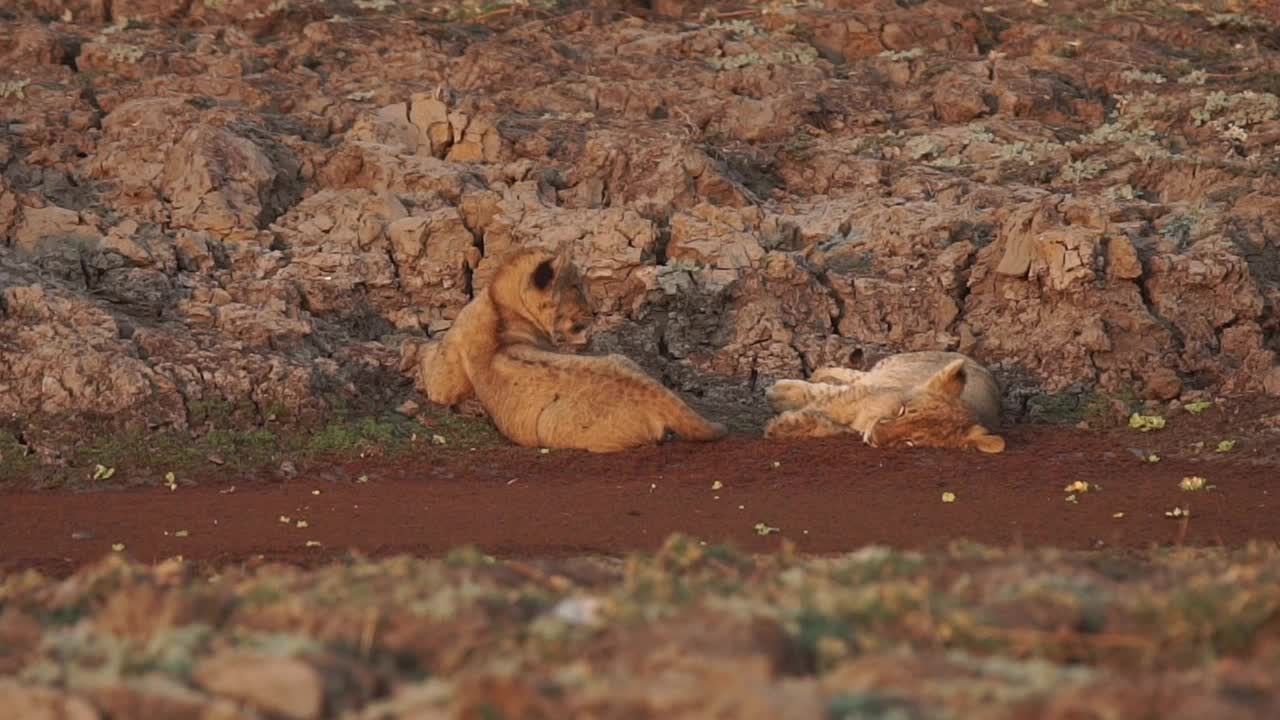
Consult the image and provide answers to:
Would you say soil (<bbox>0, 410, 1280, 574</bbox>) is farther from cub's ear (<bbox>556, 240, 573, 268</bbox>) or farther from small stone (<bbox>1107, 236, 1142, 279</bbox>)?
small stone (<bbox>1107, 236, 1142, 279</bbox>)

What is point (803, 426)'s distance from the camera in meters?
14.8

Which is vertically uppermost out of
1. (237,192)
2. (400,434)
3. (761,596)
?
(761,596)

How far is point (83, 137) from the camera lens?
1842 cm

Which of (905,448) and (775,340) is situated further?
(775,340)

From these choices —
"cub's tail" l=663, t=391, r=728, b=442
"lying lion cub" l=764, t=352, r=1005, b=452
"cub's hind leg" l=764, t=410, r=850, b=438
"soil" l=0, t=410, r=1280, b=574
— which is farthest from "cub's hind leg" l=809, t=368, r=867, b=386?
"cub's tail" l=663, t=391, r=728, b=442

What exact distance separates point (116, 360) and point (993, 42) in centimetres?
1200

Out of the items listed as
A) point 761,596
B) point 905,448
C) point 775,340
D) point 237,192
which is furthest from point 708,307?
point 761,596

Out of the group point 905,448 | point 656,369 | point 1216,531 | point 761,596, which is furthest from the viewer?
point 656,369

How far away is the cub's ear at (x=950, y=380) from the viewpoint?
46.8ft

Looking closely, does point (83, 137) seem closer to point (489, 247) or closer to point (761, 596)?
point (489, 247)

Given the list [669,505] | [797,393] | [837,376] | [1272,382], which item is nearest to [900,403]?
[797,393]

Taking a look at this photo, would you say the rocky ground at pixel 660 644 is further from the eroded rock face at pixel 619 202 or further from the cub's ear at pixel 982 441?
the eroded rock face at pixel 619 202

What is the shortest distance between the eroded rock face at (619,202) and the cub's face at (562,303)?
0.94 metres

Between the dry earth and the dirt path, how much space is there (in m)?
0.06
